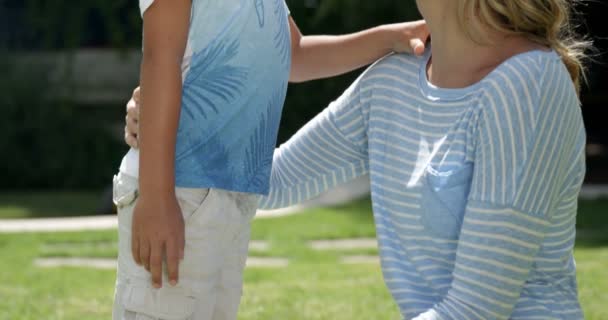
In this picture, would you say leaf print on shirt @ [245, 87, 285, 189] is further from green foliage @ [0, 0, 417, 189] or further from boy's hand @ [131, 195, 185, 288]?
green foliage @ [0, 0, 417, 189]

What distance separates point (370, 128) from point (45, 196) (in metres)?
11.2

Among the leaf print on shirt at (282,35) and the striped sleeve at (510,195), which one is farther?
the leaf print on shirt at (282,35)

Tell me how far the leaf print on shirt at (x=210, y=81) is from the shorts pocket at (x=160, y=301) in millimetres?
324

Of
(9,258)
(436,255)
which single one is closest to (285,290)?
(9,258)

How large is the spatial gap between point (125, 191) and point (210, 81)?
256 millimetres

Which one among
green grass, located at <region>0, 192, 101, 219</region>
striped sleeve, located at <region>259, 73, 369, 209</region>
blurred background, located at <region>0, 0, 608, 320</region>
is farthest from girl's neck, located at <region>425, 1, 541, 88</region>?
green grass, located at <region>0, 192, 101, 219</region>

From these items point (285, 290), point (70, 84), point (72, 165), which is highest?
point (285, 290)

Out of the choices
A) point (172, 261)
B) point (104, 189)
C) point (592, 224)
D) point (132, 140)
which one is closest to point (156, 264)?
point (172, 261)

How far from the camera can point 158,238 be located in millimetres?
1863

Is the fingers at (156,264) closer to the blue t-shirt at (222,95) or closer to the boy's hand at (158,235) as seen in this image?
the boy's hand at (158,235)

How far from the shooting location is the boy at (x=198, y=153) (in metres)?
1.87

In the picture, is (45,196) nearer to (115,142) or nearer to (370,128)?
(115,142)

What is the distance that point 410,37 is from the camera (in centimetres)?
209

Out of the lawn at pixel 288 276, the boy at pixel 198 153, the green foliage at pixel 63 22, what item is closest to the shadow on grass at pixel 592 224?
the lawn at pixel 288 276
